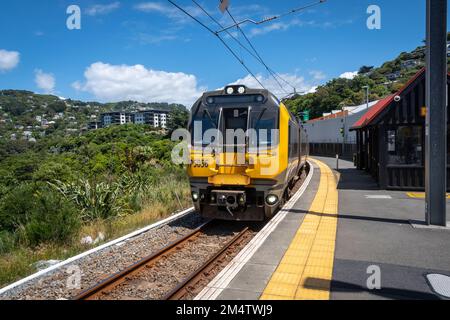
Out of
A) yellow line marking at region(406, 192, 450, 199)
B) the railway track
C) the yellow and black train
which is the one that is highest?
the yellow and black train

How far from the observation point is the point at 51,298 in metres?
4.65

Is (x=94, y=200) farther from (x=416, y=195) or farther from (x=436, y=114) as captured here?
(x=416, y=195)

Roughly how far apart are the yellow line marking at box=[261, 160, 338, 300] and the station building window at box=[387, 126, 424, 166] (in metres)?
5.52

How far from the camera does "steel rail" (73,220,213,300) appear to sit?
183 inches

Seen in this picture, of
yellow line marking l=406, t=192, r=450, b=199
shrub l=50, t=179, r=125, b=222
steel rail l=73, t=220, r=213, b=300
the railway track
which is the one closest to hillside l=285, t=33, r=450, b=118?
yellow line marking l=406, t=192, r=450, b=199

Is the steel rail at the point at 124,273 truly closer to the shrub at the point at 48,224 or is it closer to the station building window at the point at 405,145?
the shrub at the point at 48,224

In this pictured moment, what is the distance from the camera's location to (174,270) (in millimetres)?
5781

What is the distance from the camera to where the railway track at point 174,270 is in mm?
4812

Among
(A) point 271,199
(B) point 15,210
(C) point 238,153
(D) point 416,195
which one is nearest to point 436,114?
(A) point 271,199

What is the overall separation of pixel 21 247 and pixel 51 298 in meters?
3.58

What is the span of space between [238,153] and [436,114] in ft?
15.5

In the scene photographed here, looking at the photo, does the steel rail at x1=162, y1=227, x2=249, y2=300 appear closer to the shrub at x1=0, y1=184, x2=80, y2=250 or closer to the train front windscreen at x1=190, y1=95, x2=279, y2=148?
the train front windscreen at x1=190, y1=95, x2=279, y2=148

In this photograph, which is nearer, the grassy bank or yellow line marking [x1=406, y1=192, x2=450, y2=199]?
the grassy bank
